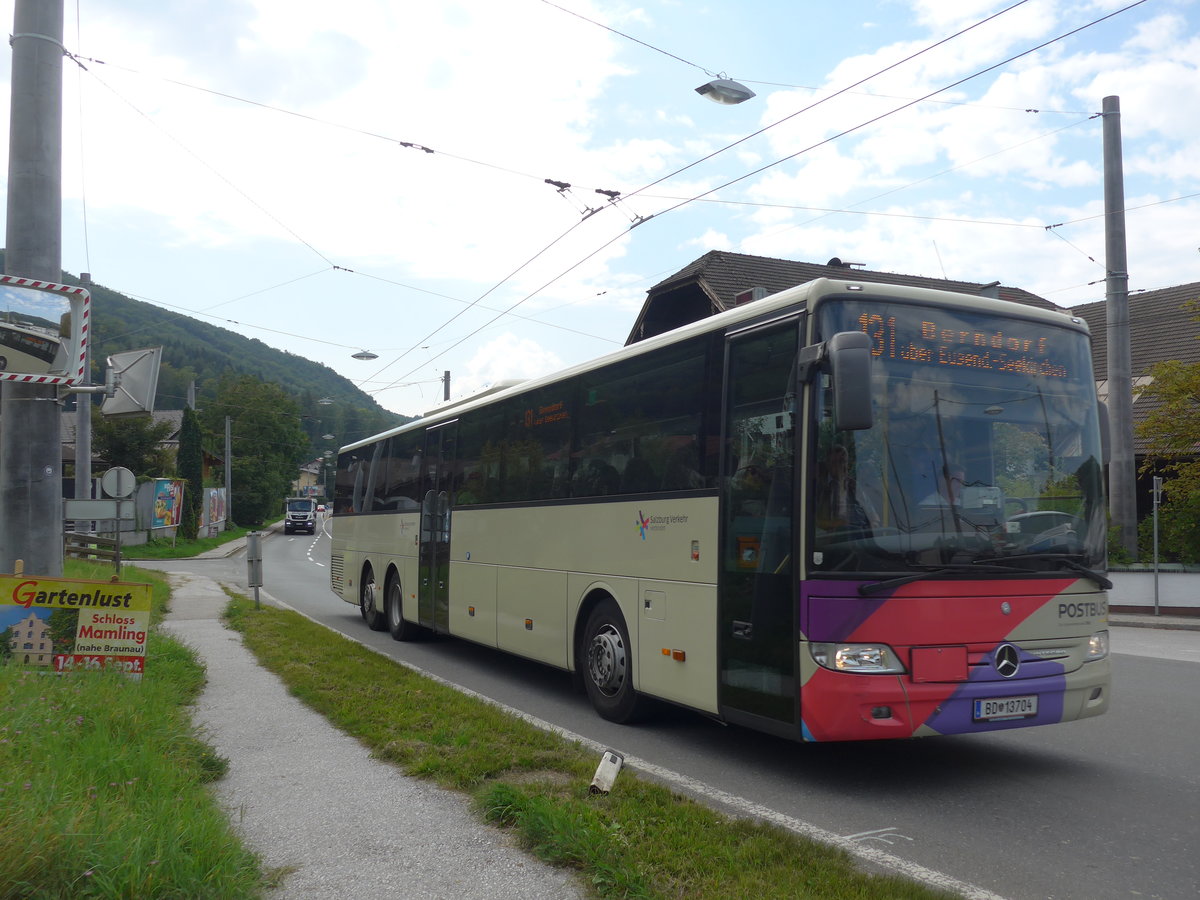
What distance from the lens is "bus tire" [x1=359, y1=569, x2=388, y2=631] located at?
16.2m

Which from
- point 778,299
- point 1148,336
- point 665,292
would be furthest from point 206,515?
point 778,299

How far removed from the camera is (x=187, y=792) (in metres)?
4.98

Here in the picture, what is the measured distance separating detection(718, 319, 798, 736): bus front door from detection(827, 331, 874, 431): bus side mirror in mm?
521

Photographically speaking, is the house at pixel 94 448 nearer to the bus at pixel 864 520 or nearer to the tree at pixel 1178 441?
the tree at pixel 1178 441

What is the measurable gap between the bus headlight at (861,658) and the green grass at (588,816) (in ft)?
3.87

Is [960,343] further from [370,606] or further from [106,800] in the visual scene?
[370,606]

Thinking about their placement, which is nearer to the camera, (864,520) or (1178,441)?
(864,520)

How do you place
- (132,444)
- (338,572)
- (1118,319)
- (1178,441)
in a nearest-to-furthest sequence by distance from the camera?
(338,572) → (1178,441) → (1118,319) → (132,444)

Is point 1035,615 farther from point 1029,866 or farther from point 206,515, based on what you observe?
point 206,515

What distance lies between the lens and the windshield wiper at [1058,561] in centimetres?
612

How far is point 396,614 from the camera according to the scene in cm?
1498

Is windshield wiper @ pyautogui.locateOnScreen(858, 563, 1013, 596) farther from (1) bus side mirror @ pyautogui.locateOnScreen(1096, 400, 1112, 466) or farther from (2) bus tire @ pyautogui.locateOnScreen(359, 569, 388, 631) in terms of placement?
(2) bus tire @ pyautogui.locateOnScreen(359, 569, 388, 631)

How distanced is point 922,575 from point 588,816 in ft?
7.86

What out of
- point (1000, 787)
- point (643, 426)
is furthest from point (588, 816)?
point (643, 426)
